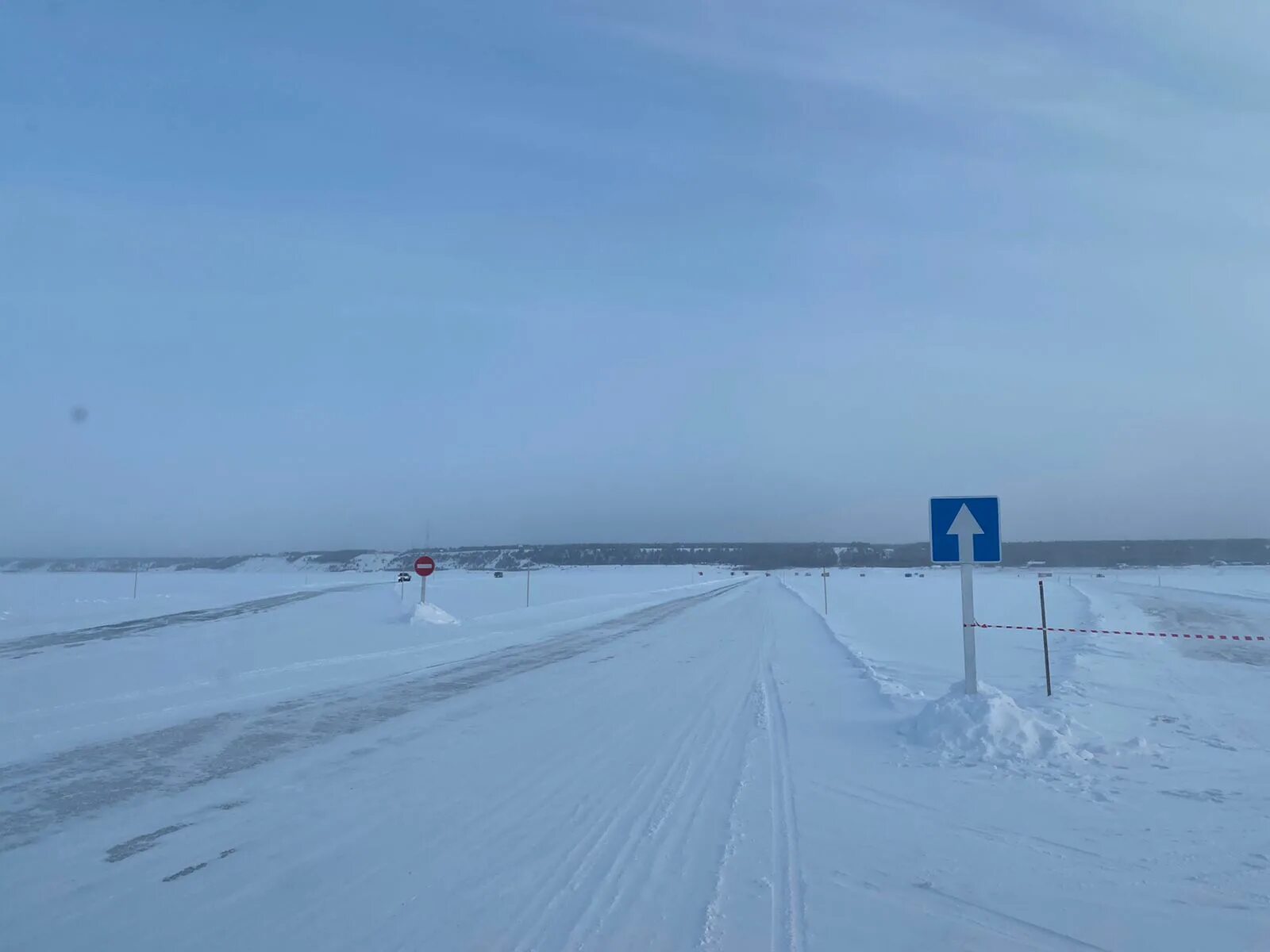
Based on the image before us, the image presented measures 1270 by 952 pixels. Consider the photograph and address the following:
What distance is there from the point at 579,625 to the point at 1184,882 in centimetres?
2149

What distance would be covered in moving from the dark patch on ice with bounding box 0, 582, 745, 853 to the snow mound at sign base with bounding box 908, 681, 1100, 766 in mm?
6495

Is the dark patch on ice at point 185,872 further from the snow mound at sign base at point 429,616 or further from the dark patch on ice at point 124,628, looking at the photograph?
the snow mound at sign base at point 429,616

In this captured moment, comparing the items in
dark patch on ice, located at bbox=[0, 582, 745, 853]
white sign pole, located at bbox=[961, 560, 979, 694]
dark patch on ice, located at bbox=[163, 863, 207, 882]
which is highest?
white sign pole, located at bbox=[961, 560, 979, 694]

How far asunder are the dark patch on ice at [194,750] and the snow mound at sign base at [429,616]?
9287 mm

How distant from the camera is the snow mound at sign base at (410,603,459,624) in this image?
24.4 meters

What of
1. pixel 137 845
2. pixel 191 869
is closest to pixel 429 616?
pixel 137 845

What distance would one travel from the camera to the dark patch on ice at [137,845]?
19.6 ft

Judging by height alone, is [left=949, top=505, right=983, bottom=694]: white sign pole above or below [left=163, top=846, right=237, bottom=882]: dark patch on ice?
above

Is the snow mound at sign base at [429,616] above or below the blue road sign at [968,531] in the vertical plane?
below

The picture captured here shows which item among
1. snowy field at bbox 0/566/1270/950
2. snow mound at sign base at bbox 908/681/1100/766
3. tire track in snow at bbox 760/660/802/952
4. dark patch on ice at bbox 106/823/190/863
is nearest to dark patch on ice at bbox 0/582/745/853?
snowy field at bbox 0/566/1270/950

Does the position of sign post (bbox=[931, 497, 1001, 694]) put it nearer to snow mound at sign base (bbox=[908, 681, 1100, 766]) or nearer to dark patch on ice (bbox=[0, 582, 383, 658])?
snow mound at sign base (bbox=[908, 681, 1100, 766])

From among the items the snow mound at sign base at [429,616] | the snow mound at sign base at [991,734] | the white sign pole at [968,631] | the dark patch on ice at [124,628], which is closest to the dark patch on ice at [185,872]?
the snow mound at sign base at [991,734]

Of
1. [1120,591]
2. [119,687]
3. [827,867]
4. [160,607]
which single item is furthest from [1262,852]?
[1120,591]

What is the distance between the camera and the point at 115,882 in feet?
17.9
